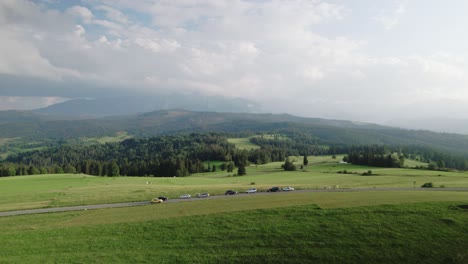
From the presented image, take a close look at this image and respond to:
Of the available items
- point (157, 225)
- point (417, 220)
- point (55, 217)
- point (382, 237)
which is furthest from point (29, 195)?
point (417, 220)

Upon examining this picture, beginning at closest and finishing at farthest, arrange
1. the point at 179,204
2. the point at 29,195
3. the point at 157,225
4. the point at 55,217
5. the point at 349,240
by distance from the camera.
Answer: the point at 349,240, the point at 157,225, the point at 55,217, the point at 179,204, the point at 29,195

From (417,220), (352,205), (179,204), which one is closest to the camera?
(417,220)

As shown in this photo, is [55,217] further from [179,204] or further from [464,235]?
[464,235]

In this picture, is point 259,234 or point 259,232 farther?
point 259,232

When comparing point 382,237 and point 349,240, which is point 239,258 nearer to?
point 349,240

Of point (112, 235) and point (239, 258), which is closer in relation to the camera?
point (239, 258)

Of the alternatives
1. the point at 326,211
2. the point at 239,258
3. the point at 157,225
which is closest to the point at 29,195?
the point at 157,225

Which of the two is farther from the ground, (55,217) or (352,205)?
(352,205)
